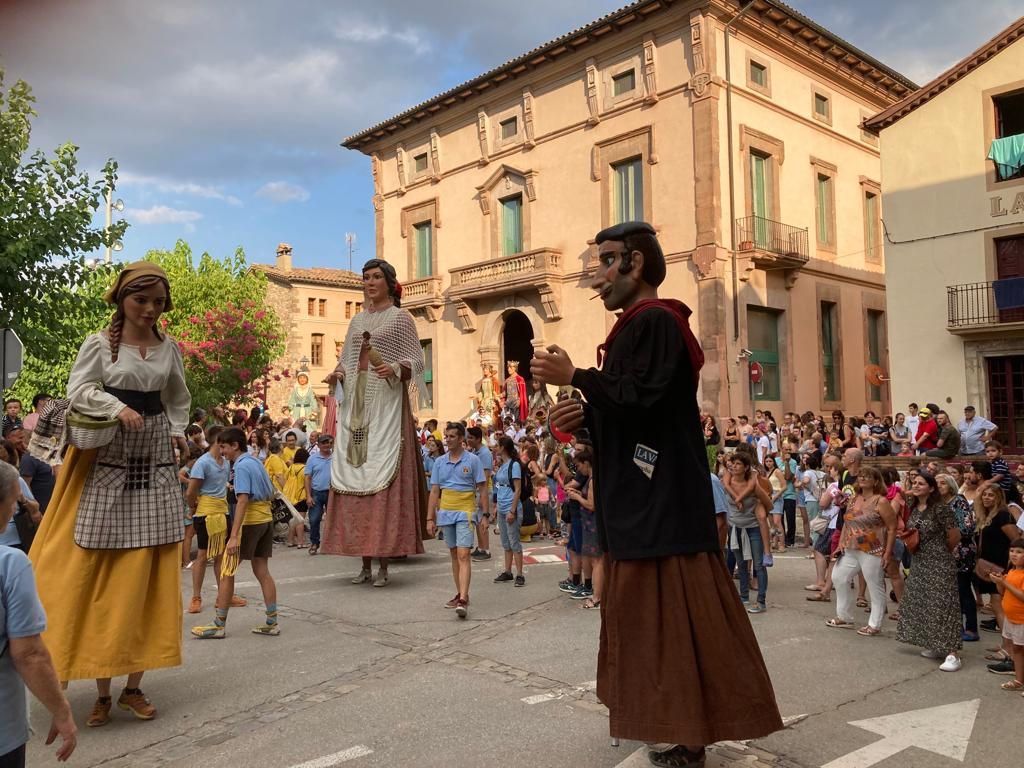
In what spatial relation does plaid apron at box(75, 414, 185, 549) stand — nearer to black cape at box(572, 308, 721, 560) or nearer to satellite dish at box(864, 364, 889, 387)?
black cape at box(572, 308, 721, 560)

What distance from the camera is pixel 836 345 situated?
25.4 metres

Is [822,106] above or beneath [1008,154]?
above

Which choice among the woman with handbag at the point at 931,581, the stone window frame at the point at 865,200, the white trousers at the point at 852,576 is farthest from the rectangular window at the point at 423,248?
the woman with handbag at the point at 931,581

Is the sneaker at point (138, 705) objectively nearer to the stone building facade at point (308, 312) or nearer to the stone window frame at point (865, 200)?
the stone window frame at point (865, 200)

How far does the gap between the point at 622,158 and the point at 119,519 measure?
2048 cm

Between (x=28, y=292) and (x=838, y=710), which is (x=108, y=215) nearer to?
(x=28, y=292)

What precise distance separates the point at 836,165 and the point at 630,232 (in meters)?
24.3

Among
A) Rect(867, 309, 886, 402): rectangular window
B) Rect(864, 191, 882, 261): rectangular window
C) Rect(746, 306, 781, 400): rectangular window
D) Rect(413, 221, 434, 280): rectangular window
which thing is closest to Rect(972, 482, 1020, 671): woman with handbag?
Rect(746, 306, 781, 400): rectangular window

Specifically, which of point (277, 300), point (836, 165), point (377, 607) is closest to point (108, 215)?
point (277, 300)

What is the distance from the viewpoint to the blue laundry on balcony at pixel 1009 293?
18.3m

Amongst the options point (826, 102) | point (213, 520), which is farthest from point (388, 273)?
point (826, 102)

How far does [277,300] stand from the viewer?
49.5 metres

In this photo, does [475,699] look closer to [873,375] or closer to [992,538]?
[992,538]

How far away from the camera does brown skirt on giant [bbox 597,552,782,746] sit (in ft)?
11.1
